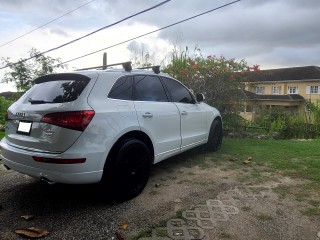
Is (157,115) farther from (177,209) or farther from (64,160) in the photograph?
(64,160)

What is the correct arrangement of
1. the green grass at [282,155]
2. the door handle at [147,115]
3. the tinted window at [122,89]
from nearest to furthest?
the tinted window at [122,89] → the door handle at [147,115] → the green grass at [282,155]

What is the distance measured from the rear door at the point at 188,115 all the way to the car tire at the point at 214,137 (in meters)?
0.40

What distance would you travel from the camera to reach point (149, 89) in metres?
4.03

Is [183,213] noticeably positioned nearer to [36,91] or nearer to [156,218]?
[156,218]

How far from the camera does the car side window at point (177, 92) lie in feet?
14.9

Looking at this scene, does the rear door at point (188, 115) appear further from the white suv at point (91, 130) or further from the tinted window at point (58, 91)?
the tinted window at point (58, 91)

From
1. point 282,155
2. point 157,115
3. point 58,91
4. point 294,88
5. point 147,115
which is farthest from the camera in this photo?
point 294,88

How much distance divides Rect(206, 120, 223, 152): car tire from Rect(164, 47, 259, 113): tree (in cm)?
269

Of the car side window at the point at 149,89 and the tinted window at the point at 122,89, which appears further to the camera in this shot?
the car side window at the point at 149,89

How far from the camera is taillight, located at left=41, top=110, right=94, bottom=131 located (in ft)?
9.37

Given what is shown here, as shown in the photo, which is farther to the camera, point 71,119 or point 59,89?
point 59,89

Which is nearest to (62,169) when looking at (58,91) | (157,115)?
(58,91)

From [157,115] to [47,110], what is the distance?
1501 millimetres

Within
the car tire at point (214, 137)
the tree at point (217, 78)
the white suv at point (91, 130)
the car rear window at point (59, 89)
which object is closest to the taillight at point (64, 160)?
the white suv at point (91, 130)
